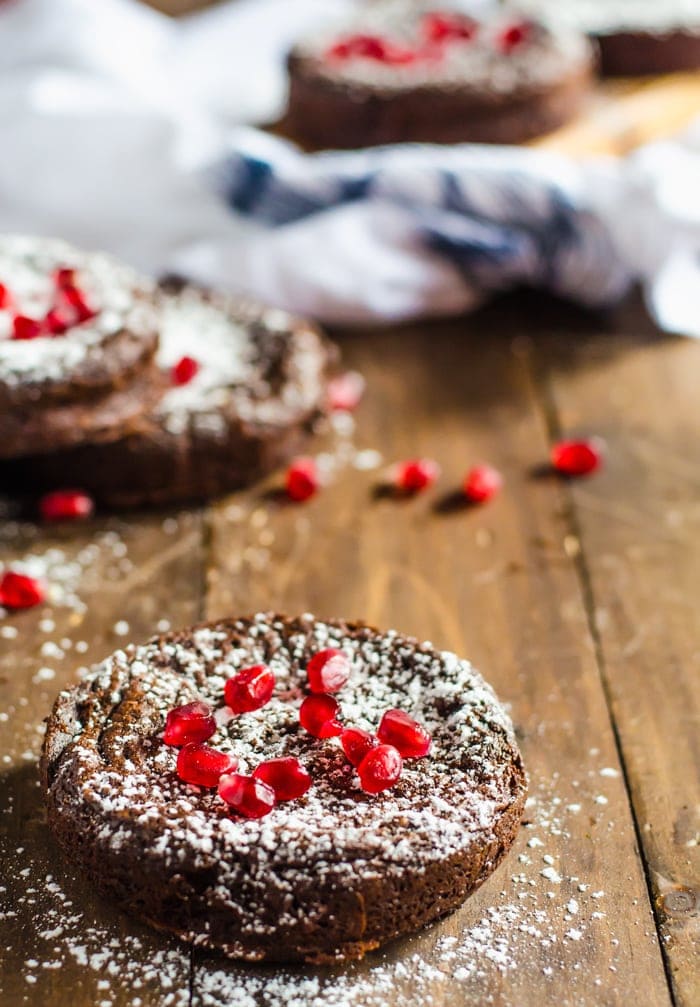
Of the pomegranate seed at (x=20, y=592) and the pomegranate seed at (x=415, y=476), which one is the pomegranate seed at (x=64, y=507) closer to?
the pomegranate seed at (x=20, y=592)

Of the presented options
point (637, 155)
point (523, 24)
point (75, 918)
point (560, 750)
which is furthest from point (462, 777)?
point (523, 24)

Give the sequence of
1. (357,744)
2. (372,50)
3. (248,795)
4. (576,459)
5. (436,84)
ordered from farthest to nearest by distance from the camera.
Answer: (372,50) → (436,84) → (576,459) → (357,744) → (248,795)

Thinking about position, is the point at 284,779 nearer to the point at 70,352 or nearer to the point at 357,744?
the point at 357,744

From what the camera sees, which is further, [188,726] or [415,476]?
[415,476]

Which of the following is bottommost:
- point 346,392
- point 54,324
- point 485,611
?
point 346,392

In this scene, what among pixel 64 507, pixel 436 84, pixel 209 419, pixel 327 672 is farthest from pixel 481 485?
pixel 436 84

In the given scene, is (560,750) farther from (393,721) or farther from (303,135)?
(303,135)

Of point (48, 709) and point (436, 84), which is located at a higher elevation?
point (436, 84)
